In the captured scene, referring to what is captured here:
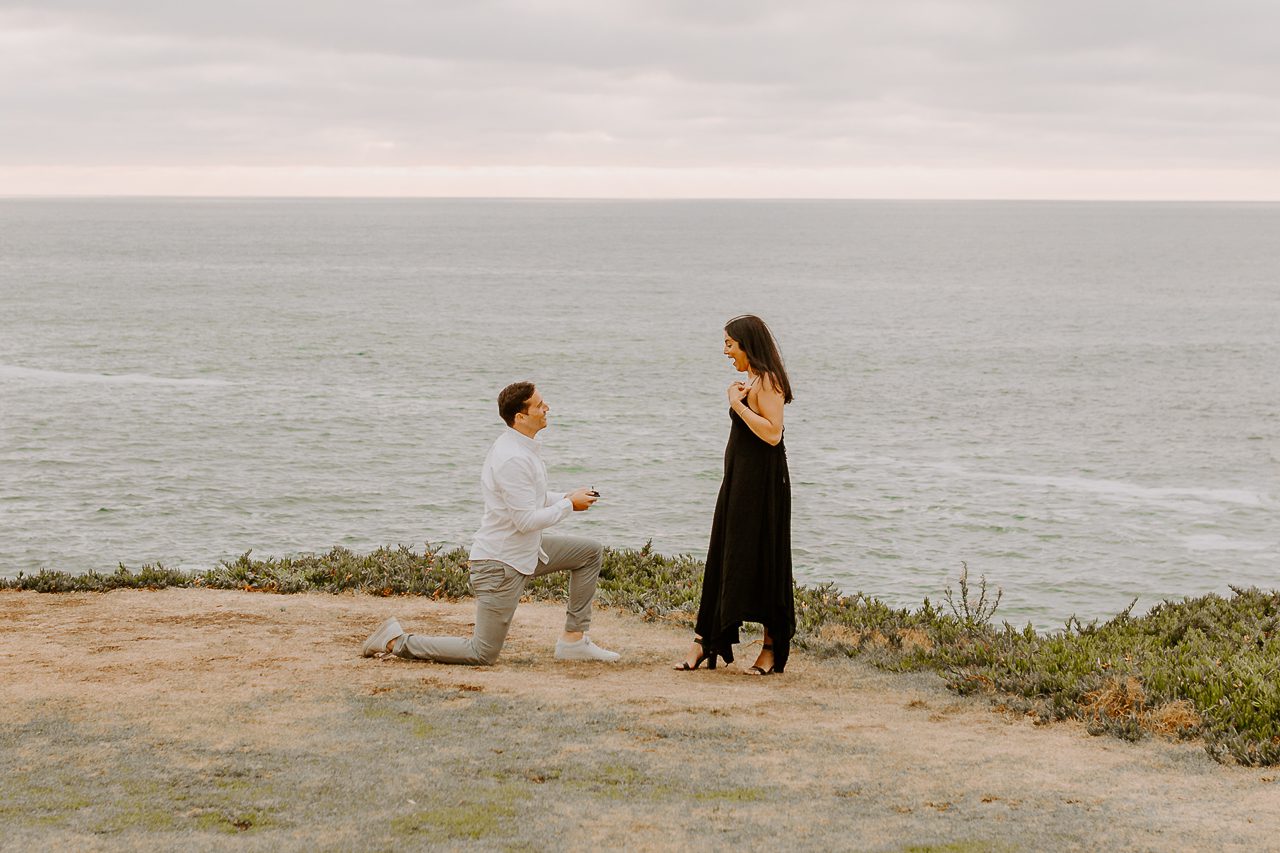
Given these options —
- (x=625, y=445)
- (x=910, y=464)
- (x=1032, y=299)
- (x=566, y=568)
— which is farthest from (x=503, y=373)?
(x=1032, y=299)

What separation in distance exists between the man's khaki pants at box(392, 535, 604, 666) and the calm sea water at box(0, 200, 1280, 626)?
12.6 m

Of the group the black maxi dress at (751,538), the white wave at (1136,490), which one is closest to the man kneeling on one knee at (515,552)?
the black maxi dress at (751,538)

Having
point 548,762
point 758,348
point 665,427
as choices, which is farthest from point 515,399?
point 665,427

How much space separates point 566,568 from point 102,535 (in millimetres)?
18059

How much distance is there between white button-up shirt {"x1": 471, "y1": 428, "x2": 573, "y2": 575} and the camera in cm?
912

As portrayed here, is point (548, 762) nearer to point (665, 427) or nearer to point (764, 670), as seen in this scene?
point (764, 670)

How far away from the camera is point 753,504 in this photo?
931 cm

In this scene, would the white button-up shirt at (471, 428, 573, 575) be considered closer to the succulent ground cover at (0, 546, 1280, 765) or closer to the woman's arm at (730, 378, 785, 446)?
the woman's arm at (730, 378, 785, 446)

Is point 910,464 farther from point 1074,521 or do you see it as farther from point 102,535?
point 102,535

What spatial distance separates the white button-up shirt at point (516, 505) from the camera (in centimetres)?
912

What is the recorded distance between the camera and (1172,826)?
6.65 metres

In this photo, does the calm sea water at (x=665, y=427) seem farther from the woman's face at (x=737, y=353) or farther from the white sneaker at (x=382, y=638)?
the woman's face at (x=737, y=353)

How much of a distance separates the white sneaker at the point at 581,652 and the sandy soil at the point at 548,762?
0.13 meters

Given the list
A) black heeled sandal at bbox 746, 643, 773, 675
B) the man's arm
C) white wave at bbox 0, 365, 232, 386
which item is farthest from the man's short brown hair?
white wave at bbox 0, 365, 232, 386
